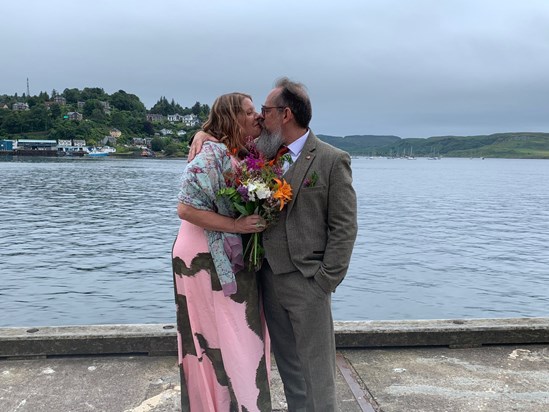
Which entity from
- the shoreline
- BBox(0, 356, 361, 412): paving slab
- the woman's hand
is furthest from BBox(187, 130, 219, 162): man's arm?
the shoreline

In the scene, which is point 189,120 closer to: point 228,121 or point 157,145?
point 157,145

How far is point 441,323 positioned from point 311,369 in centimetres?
223

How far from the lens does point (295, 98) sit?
2838 mm

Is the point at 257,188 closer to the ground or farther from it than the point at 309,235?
farther from it

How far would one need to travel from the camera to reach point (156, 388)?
3.78 metres

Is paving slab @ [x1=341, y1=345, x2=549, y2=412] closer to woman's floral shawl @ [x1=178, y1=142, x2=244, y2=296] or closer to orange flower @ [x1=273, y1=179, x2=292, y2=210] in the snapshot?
woman's floral shawl @ [x1=178, y1=142, x2=244, y2=296]

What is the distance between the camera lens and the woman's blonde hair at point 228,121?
2.89 m

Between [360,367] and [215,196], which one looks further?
[360,367]

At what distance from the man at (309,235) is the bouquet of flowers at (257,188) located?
0.27ft

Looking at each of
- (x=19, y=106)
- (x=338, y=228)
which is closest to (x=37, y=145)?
(x=19, y=106)

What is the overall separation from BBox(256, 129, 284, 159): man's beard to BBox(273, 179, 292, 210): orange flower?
226 millimetres

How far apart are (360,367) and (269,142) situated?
6.88 feet

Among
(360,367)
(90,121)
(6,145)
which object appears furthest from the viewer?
(90,121)

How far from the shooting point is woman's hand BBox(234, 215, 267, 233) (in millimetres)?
2834
